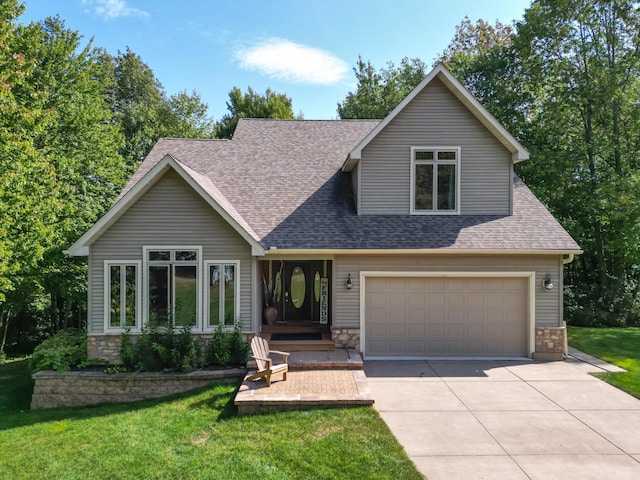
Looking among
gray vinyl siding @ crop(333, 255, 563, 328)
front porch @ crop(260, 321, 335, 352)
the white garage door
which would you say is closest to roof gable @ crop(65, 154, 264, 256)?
gray vinyl siding @ crop(333, 255, 563, 328)

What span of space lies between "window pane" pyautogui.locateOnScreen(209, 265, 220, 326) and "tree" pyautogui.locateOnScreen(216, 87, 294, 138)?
83.9 feet

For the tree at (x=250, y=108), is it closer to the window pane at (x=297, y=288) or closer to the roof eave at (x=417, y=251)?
the window pane at (x=297, y=288)

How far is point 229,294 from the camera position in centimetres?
959

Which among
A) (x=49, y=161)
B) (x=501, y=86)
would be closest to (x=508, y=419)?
(x=49, y=161)

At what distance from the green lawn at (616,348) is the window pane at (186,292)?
9737mm

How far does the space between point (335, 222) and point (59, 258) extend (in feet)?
31.9

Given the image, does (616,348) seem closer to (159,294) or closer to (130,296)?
(159,294)

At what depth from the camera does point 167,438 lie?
649cm

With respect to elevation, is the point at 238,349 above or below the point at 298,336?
above

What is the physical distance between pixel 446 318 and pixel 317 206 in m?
4.78

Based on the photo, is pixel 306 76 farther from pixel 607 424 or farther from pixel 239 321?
pixel 607 424

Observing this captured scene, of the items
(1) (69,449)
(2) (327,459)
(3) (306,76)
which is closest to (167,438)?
(1) (69,449)

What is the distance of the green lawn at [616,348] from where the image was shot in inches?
353

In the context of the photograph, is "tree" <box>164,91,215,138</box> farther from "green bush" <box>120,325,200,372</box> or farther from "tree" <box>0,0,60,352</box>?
"green bush" <box>120,325,200,372</box>
